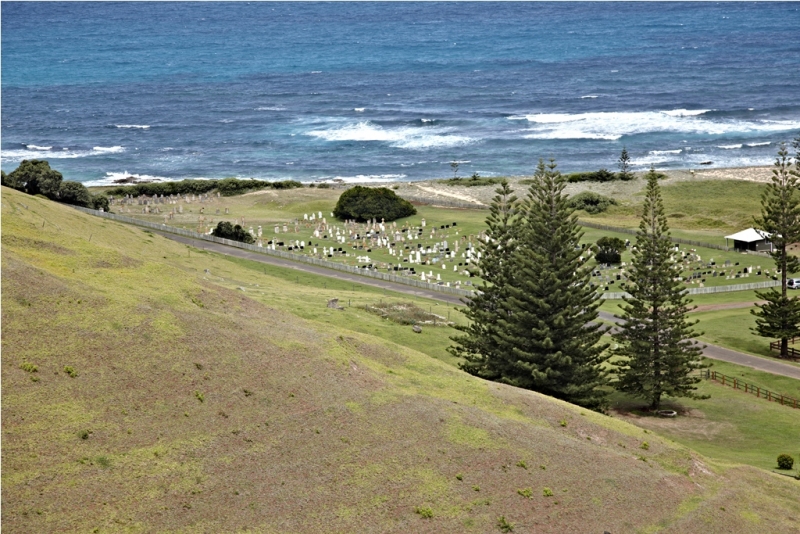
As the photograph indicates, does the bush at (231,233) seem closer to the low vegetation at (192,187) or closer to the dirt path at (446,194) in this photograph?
the low vegetation at (192,187)

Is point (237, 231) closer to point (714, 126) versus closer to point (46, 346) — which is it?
point (46, 346)

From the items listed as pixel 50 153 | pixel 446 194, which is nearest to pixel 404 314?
pixel 446 194

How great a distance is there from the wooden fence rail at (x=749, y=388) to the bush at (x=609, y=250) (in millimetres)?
25721

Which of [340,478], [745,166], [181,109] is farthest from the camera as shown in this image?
[181,109]

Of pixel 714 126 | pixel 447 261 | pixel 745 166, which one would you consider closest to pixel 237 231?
pixel 447 261

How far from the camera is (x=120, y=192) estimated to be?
115000mm

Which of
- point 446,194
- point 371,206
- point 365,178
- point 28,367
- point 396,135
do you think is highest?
point 396,135

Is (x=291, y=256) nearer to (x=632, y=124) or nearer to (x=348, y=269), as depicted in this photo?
(x=348, y=269)

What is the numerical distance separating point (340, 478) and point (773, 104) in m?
158

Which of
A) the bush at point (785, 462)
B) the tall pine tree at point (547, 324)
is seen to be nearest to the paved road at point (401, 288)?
the tall pine tree at point (547, 324)

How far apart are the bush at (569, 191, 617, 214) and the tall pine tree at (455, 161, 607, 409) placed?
177 feet

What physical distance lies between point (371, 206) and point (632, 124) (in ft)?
254

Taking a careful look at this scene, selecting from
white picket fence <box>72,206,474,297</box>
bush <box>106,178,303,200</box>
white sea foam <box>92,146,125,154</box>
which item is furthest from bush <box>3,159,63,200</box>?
white sea foam <box>92,146,125,154</box>

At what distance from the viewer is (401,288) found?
75.1m
